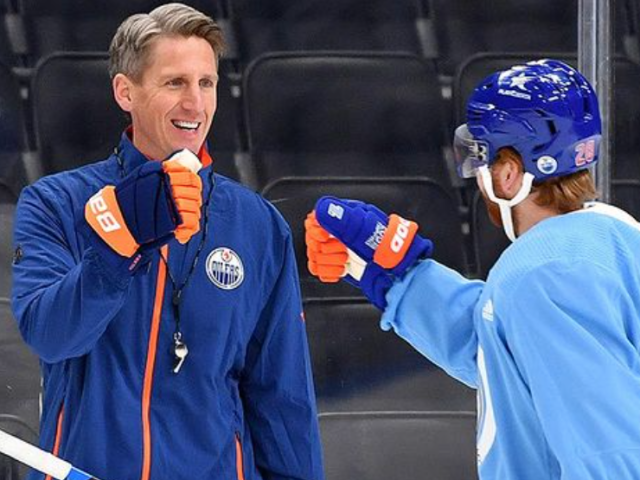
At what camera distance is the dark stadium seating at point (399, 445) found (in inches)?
106

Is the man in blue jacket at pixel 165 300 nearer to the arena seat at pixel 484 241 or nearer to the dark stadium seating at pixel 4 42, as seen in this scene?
the arena seat at pixel 484 241

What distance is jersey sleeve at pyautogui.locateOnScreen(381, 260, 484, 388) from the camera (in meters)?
1.64

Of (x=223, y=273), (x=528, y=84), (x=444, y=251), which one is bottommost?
(x=444, y=251)

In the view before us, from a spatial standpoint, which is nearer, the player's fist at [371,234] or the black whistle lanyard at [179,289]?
the black whistle lanyard at [179,289]

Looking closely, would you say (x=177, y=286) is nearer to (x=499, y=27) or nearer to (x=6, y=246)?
(x=6, y=246)

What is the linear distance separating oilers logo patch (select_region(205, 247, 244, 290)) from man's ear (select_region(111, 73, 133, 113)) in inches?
8.7

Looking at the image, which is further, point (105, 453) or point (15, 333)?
point (15, 333)

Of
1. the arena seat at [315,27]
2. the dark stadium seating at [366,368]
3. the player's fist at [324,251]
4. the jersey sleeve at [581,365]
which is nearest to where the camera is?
the jersey sleeve at [581,365]

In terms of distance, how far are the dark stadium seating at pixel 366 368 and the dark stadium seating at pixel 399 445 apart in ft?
0.25

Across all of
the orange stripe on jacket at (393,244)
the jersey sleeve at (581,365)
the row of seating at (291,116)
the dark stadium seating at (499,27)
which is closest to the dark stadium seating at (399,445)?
the row of seating at (291,116)

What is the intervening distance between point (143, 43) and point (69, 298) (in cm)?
36

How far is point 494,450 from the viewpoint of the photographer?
59.2 inches

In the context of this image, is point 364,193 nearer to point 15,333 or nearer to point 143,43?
point 15,333

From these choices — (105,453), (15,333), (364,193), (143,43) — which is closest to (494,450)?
(105,453)
